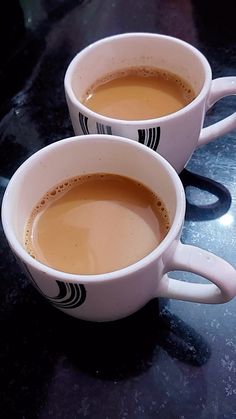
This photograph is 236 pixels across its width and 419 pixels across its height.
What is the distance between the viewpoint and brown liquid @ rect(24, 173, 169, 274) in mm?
540

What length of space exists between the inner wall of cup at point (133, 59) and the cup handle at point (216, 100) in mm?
29

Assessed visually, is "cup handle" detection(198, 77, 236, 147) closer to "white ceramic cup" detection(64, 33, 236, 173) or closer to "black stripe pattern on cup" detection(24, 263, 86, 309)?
"white ceramic cup" detection(64, 33, 236, 173)

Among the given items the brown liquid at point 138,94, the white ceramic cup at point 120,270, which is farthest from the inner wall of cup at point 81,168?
the brown liquid at point 138,94

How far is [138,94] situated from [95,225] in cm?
22

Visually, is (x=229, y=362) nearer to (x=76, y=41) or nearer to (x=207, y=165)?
(x=207, y=165)

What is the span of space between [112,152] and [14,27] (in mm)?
422

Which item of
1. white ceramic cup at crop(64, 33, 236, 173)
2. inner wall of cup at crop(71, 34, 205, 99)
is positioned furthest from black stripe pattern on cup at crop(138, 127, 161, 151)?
inner wall of cup at crop(71, 34, 205, 99)

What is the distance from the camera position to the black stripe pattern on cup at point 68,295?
18.3 inches

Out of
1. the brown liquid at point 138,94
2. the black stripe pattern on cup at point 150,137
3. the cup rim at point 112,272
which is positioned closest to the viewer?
the cup rim at point 112,272

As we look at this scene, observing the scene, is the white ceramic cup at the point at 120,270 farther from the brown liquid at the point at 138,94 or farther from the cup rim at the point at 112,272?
the brown liquid at the point at 138,94

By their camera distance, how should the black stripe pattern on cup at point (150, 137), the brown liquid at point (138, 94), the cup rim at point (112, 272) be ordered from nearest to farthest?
the cup rim at point (112, 272)
the black stripe pattern on cup at point (150, 137)
the brown liquid at point (138, 94)

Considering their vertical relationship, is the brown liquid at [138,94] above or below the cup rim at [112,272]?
below

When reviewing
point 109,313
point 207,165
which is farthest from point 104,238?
point 207,165

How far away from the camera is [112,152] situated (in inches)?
23.1
